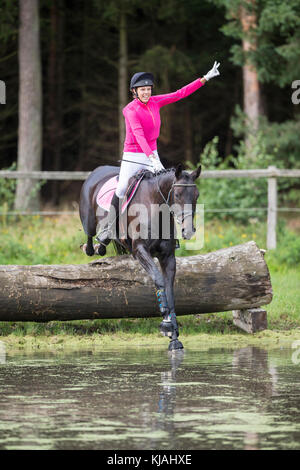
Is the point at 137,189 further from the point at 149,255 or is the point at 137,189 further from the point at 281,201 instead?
the point at 281,201

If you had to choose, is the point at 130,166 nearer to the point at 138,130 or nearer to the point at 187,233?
the point at 138,130

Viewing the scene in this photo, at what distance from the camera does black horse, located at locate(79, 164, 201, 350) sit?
415 inches

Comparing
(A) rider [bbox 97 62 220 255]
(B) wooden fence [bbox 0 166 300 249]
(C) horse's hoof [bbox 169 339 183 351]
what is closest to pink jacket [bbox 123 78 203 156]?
(A) rider [bbox 97 62 220 255]

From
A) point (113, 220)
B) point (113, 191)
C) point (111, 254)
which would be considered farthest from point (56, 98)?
point (113, 220)

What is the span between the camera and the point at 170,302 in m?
11.0

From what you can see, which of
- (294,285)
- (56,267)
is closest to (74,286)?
(56,267)

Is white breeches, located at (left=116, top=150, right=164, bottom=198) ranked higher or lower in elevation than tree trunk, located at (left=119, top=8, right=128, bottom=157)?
lower

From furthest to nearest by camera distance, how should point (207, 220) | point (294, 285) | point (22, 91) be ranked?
point (22, 91)
point (207, 220)
point (294, 285)

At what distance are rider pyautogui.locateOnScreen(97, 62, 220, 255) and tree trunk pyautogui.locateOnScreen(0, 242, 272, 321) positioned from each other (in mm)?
656

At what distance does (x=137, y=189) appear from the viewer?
11.5 metres

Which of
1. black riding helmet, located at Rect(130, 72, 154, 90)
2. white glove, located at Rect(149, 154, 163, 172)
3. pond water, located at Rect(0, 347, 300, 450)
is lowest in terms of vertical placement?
pond water, located at Rect(0, 347, 300, 450)

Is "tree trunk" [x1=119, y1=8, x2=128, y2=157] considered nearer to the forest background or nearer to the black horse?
the forest background

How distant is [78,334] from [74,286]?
2.49 feet

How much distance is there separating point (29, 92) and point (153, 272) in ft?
47.5
